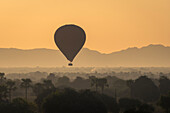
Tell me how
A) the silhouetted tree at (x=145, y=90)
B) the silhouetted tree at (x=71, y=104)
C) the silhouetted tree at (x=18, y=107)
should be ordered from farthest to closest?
the silhouetted tree at (x=145, y=90) → the silhouetted tree at (x=71, y=104) → the silhouetted tree at (x=18, y=107)

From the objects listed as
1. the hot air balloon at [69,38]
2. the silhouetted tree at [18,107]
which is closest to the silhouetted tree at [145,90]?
the hot air balloon at [69,38]

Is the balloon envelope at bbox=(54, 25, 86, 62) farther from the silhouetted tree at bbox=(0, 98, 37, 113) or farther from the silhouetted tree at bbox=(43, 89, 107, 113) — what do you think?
the silhouetted tree at bbox=(0, 98, 37, 113)

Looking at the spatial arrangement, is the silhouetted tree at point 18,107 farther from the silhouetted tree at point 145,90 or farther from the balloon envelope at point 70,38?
the silhouetted tree at point 145,90

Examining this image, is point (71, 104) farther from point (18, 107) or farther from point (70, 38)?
point (70, 38)

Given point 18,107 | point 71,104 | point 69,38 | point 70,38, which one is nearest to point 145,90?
point 70,38

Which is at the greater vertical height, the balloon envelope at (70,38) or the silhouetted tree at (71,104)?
the balloon envelope at (70,38)

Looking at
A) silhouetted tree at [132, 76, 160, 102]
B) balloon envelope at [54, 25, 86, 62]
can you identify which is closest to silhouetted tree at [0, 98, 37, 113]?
balloon envelope at [54, 25, 86, 62]

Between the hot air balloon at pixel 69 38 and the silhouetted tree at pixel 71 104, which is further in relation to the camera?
the hot air balloon at pixel 69 38
